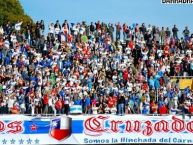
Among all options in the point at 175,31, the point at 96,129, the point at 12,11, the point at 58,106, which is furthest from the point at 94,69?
the point at 12,11

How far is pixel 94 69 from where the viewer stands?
35219mm

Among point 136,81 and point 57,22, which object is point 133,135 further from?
point 57,22

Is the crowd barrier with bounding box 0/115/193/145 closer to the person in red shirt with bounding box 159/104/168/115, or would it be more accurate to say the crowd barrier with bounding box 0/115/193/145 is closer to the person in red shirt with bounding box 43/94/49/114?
the person in red shirt with bounding box 159/104/168/115

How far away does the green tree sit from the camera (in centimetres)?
7106

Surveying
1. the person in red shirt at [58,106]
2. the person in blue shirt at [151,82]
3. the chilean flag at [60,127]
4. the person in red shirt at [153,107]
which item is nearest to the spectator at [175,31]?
the person in blue shirt at [151,82]

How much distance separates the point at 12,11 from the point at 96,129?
50.9m

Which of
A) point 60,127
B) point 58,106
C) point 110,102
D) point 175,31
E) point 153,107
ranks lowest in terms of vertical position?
point 60,127

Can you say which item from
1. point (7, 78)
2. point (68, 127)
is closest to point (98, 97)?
point (7, 78)

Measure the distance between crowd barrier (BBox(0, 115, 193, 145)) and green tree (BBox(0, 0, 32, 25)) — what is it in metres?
46.5

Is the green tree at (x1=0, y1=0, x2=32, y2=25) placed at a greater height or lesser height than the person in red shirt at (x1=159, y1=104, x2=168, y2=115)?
greater

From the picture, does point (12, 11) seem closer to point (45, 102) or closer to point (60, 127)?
point (45, 102)

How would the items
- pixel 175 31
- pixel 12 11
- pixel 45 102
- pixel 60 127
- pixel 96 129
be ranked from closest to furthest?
pixel 60 127 < pixel 96 129 < pixel 45 102 < pixel 175 31 < pixel 12 11

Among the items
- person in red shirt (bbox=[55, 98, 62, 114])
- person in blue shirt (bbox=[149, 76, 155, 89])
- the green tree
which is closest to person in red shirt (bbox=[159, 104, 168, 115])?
person in blue shirt (bbox=[149, 76, 155, 89])

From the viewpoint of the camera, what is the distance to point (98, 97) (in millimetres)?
32312
